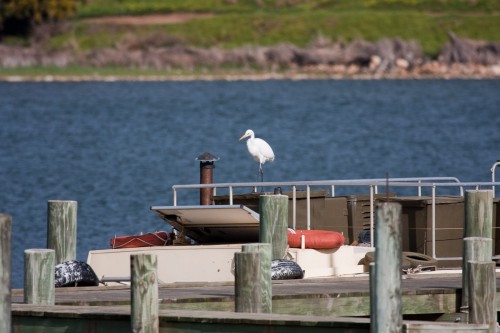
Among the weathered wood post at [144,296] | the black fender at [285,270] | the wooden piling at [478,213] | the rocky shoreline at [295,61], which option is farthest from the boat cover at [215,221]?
the rocky shoreline at [295,61]

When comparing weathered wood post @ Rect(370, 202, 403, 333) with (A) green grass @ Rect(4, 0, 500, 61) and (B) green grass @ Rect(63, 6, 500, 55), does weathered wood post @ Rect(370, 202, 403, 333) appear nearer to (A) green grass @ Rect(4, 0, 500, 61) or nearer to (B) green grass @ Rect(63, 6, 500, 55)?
(A) green grass @ Rect(4, 0, 500, 61)

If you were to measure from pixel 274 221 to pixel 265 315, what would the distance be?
10.3ft

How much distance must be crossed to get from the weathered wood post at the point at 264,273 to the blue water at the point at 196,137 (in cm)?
1143

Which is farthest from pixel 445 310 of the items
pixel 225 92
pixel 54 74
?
pixel 54 74

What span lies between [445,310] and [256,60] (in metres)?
84.3

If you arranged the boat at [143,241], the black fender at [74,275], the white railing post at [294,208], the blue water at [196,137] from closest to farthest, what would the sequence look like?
the black fender at [74,275]
the white railing post at [294,208]
the boat at [143,241]
the blue water at [196,137]

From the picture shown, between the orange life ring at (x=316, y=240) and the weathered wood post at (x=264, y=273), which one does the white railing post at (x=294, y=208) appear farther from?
the weathered wood post at (x=264, y=273)

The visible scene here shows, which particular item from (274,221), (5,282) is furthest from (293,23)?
(5,282)

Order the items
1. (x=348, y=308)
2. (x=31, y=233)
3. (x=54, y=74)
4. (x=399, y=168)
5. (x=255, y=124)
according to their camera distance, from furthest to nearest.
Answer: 1. (x=54, y=74)
2. (x=255, y=124)
3. (x=399, y=168)
4. (x=31, y=233)
5. (x=348, y=308)

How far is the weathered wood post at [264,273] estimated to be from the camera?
14.0 meters

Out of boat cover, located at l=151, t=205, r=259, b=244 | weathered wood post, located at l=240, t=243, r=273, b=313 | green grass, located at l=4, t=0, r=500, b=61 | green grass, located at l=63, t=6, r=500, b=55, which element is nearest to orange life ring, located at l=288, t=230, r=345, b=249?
boat cover, located at l=151, t=205, r=259, b=244

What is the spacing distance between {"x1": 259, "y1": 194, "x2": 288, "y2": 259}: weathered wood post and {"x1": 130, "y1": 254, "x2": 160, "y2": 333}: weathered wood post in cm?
335

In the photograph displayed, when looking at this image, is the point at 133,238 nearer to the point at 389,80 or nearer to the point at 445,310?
the point at 445,310

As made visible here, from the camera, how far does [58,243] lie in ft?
54.9
